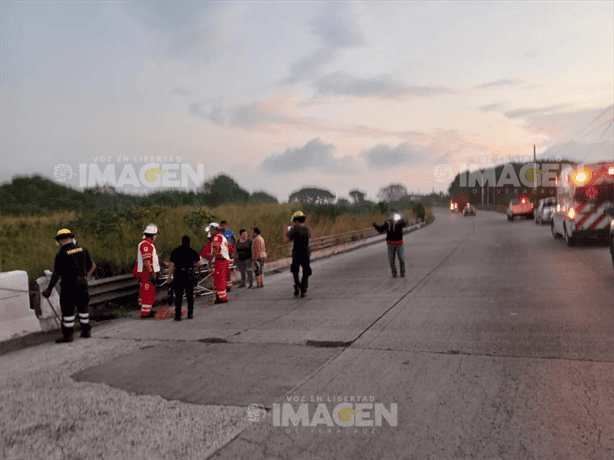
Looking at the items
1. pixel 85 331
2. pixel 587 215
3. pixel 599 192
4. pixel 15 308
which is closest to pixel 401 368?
pixel 85 331

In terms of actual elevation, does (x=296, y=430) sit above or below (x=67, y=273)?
below

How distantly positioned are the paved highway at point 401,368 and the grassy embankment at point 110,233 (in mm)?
3520

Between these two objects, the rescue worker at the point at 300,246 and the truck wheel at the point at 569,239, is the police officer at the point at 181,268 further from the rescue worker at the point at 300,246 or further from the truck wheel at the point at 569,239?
the truck wheel at the point at 569,239

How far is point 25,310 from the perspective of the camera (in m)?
8.21

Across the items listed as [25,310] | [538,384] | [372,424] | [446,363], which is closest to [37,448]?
[372,424]

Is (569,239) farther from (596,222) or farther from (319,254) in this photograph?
(319,254)

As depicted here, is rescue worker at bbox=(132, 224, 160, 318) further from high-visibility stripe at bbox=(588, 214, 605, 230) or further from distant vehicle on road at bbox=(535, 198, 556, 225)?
distant vehicle on road at bbox=(535, 198, 556, 225)

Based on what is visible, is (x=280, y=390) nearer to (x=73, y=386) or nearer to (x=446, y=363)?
(x=446, y=363)

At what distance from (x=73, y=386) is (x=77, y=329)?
3.71 m

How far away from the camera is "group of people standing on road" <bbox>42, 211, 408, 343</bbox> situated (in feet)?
25.3

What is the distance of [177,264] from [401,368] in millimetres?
5258

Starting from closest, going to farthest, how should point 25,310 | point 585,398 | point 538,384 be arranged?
point 585,398
point 538,384
point 25,310

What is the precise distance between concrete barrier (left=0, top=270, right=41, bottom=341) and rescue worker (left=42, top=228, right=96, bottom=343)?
0.86 meters

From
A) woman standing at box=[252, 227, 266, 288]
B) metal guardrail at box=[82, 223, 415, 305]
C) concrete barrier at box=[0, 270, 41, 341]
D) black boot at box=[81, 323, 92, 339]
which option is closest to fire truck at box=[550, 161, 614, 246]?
woman standing at box=[252, 227, 266, 288]
